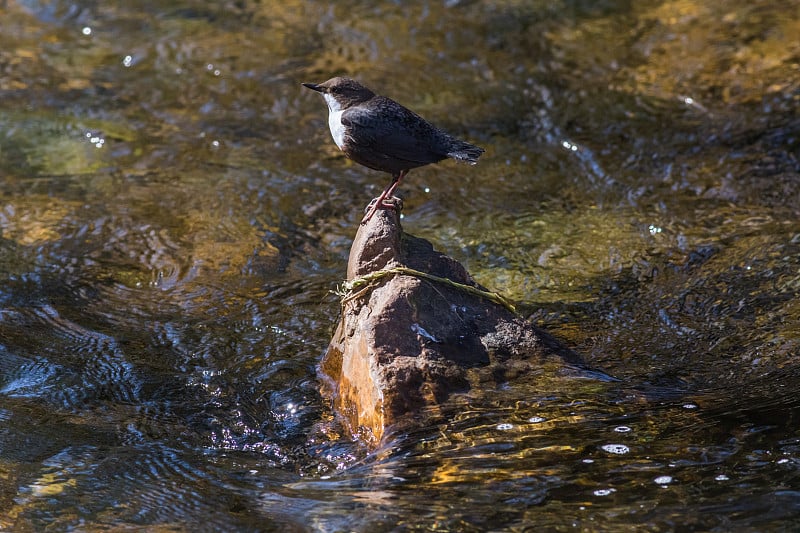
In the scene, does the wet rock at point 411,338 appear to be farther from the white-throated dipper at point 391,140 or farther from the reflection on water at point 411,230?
Answer: the white-throated dipper at point 391,140

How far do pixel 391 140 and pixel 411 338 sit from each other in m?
1.15

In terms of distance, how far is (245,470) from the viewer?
3768 millimetres

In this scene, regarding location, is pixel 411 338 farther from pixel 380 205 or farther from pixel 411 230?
pixel 411 230

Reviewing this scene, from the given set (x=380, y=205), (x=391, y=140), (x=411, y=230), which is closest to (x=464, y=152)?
(x=391, y=140)

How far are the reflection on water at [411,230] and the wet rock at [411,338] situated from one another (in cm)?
14

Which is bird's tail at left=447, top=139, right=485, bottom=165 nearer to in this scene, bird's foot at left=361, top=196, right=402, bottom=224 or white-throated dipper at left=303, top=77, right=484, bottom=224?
white-throated dipper at left=303, top=77, right=484, bottom=224

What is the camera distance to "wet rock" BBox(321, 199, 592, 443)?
3889mm

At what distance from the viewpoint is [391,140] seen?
182 inches

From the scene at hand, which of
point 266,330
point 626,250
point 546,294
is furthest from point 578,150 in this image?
point 266,330

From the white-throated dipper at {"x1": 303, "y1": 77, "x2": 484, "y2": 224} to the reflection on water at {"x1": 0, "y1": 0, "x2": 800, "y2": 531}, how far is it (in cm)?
113

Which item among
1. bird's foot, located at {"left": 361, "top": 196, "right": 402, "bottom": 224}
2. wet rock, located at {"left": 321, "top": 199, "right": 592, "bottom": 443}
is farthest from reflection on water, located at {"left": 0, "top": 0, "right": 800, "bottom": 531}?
bird's foot, located at {"left": 361, "top": 196, "right": 402, "bottom": 224}

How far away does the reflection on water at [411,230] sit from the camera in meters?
3.47

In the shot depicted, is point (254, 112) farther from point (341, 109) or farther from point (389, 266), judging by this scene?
point (389, 266)

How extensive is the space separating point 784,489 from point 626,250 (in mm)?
2983
